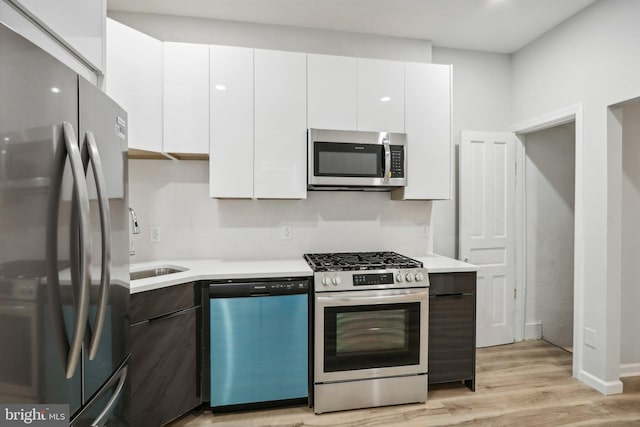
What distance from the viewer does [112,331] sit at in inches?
46.8

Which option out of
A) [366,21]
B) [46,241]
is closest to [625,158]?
[366,21]

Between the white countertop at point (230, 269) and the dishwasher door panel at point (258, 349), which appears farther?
the dishwasher door panel at point (258, 349)

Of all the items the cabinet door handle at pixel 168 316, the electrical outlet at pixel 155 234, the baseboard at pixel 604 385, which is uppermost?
the electrical outlet at pixel 155 234

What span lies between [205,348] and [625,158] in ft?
11.8

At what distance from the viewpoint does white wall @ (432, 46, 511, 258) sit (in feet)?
10.9

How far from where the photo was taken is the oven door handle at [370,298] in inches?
86.7

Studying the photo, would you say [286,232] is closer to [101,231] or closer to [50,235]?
[101,231]

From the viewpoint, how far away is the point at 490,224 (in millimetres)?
3311

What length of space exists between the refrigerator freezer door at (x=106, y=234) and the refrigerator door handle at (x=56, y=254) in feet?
0.27

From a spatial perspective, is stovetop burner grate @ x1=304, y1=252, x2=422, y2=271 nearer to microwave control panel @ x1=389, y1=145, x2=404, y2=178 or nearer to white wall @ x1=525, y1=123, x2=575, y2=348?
microwave control panel @ x1=389, y1=145, x2=404, y2=178

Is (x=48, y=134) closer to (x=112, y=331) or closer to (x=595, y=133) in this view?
(x=112, y=331)

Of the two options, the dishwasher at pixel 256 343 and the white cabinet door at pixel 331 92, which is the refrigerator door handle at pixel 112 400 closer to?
the dishwasher at pixel 256 343

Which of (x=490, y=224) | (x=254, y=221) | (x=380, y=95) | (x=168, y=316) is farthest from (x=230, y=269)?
(x=490, y=224)

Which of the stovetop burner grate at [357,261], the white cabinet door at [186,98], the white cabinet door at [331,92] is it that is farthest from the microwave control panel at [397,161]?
the white cabinet door at [186,98]
